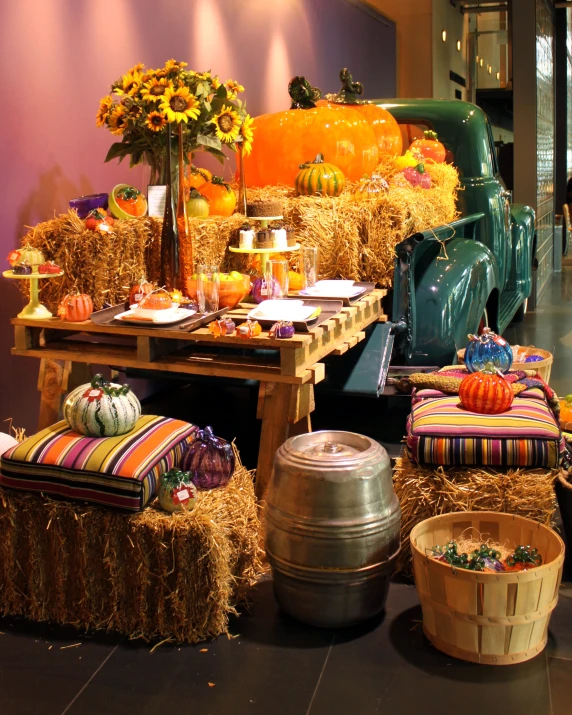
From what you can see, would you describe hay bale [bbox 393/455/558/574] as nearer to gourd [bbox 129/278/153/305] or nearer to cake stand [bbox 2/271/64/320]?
gourd [bbox 129/278/153/305]

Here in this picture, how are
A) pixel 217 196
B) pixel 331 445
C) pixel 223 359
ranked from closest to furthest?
pixel 331 445, pixel 223 359, pixel 217 196

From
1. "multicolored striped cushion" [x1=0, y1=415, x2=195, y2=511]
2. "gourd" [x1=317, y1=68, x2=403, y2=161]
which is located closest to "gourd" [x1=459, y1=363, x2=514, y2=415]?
"multicolored striped cushion" [x1=0, y1=415, x2=195, y2=511]

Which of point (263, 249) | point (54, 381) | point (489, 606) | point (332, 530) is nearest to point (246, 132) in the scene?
point (263, 249)

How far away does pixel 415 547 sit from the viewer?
2.57 meters

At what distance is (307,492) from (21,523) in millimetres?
922

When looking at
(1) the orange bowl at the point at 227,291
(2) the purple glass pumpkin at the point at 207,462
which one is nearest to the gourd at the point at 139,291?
(1) the orange bowl at the point at 227,291

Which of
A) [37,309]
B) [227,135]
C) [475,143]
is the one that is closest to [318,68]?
[475,143]

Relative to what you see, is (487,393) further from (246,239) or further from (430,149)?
(430,149)

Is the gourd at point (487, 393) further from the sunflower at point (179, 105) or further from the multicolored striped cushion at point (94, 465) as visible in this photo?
the sunflower at point (179, 105)

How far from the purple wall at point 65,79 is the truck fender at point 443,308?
1839 mm

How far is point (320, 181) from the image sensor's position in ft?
15.3

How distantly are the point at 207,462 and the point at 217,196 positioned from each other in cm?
201

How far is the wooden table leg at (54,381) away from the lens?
3.72 metres

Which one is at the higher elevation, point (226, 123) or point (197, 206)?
point (226, 123)
